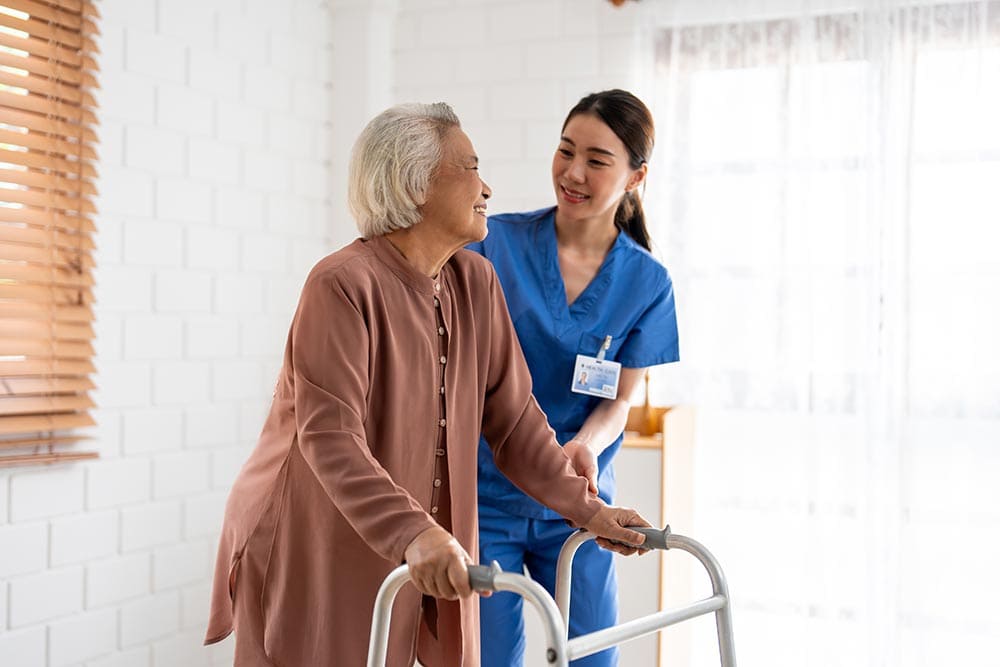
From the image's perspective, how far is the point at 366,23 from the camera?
409cm

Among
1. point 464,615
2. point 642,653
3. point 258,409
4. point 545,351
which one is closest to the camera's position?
point 464,615

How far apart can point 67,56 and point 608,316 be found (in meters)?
1.66

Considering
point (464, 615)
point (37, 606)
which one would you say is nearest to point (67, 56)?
point (37, 606)

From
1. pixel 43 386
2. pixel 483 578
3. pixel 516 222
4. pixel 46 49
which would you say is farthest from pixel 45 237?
pixel 483 578

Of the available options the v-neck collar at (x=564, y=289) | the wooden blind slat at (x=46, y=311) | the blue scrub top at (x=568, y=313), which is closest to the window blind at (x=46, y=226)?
the wooden blind slat at (x=46, y=311)

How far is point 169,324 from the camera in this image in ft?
11.0

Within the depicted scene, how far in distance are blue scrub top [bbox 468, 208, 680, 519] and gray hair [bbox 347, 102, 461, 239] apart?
2.28 ft

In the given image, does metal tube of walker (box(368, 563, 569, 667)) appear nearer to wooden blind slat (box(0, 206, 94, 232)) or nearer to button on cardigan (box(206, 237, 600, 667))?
button on cardigan (box(206, 237, 600, 667))

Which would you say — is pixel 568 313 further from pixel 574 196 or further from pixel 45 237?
pixel 45 237

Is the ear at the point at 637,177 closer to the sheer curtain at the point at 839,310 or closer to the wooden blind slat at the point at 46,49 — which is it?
the sheer curtain at the point at 839,310

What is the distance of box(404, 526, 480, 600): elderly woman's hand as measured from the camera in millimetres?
1423

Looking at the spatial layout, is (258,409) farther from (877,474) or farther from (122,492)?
Result: (877,474)

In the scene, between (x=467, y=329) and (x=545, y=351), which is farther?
(x=545, y=351)

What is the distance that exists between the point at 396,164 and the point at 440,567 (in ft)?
2.27
